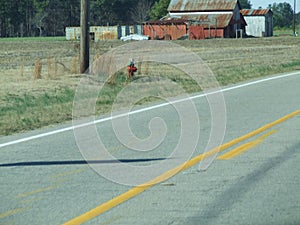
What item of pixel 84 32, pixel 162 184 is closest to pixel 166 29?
pixel 84 32

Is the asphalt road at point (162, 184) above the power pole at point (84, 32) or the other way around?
the other way around

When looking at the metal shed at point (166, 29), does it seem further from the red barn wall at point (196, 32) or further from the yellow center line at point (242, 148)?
the yellow center line at point (242, 148)

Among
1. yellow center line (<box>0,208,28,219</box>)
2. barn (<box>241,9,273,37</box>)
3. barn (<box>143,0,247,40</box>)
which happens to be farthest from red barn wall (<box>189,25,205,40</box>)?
yellow center line (<box>0,208,28,219</box>)

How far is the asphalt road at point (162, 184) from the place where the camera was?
6199 millimetres

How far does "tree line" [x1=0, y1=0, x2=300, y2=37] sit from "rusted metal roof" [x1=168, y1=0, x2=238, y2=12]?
3014cm

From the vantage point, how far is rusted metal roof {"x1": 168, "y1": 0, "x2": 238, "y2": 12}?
95.6m

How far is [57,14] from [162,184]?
12605 cm

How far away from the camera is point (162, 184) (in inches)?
293

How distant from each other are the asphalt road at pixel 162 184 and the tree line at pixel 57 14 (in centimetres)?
11519

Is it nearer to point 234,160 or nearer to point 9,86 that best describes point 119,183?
point 234,160

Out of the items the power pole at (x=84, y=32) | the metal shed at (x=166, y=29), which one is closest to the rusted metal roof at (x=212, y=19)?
the metal shed at (x=166, y=29)

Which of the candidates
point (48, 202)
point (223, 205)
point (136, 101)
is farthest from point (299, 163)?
point (136, 101)

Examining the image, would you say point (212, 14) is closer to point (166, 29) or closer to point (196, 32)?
point (196, 32)

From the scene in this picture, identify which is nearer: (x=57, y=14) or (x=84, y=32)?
(x=84, y=32)
